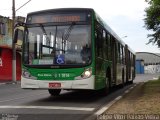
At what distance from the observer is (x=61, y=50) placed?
1484 cm

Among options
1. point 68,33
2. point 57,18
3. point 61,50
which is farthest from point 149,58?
point 61,50

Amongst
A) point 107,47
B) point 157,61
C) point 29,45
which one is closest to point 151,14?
point 107,47

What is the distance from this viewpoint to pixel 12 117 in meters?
10.9

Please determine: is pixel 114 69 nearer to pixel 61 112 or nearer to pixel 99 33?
pixel 99 33

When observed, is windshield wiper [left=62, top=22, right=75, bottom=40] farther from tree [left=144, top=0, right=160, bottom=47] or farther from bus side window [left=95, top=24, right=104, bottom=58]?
tree [left=144, top=0, right=160, bottom=47]

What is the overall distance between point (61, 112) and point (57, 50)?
10.7 feet

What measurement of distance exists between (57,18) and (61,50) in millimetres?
1207

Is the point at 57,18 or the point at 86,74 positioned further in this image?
the point at 57,18

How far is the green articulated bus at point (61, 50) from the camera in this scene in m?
14.7

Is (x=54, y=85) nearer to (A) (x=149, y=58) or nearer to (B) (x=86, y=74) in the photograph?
(B) (x=86, y=74)

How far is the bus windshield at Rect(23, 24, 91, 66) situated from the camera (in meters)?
14.8

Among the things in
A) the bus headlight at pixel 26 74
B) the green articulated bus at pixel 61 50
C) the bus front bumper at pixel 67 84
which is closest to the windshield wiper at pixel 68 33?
the green articulated bus at pixel 61 50

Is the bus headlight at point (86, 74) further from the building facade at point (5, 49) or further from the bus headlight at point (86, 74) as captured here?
the building facade at point (5, 49)

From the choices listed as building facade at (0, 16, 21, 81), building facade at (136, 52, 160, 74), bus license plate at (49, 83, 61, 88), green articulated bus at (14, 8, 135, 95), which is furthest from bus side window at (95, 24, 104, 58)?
building facade at (136, 52, 160, 74)
